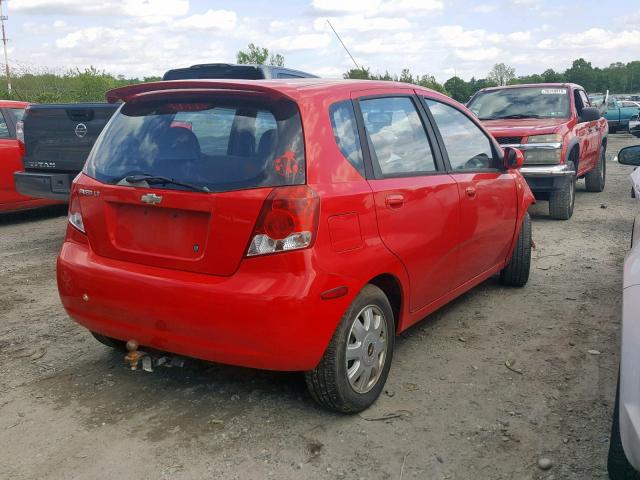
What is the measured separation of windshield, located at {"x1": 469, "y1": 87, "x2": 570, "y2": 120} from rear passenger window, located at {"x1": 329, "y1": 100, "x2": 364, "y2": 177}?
7.15 m

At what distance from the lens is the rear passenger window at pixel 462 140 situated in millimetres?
4453

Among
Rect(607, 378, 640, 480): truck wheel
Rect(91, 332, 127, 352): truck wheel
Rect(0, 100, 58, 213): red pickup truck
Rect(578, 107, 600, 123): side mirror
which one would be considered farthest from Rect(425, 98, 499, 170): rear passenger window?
Rect(0, 100, 58, 213): red pickup truck

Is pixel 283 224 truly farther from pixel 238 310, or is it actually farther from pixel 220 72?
pixel 220 72

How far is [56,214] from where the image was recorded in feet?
32.4

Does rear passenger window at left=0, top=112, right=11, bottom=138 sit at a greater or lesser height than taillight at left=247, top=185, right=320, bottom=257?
greater

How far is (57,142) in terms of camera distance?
24.2 feet

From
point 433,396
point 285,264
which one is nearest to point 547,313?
point 433,396

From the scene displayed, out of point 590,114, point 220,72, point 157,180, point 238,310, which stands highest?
point 220,72

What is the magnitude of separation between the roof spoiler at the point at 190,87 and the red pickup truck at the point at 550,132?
6.39 m

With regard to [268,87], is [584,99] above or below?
below

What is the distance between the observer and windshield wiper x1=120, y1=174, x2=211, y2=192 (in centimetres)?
317

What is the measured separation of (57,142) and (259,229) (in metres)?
5.17

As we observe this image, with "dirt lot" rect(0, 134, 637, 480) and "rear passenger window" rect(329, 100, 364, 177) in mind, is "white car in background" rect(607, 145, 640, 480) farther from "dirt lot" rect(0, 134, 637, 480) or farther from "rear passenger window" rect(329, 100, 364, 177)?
"rear passenger window" rect(329, 100, 364, 177)

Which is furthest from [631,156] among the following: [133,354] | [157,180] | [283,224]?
[133,354]
